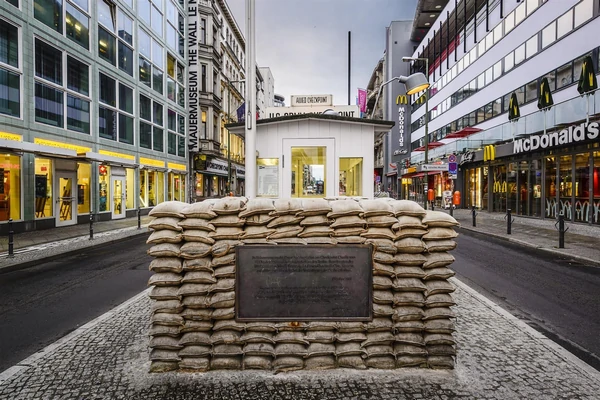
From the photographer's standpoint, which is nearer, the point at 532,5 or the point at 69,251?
the point at 69,251

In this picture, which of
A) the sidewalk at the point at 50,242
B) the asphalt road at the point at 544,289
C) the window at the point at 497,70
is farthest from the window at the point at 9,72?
the window at the point at 497,70

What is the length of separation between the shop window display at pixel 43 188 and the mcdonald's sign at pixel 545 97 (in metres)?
24.5

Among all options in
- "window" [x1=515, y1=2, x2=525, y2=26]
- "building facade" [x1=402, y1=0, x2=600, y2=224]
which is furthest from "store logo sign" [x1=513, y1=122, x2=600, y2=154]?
"window" [x1=515, y1=2, x2=525, y2=26]

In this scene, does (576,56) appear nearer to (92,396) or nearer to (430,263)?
(430,263)

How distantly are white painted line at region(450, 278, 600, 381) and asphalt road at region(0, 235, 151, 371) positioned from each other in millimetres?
5620

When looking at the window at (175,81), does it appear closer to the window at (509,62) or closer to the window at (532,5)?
the window at (509,62)

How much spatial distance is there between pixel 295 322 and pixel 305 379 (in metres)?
0.49

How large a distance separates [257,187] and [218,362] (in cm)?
443

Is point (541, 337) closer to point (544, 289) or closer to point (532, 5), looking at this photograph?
point (544, 289)

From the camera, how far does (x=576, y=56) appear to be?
17156mm

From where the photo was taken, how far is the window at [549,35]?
19053 mm

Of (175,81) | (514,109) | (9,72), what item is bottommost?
(9,72)

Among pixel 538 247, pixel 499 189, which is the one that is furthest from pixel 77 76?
pixel 499 189

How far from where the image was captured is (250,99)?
5512mm
